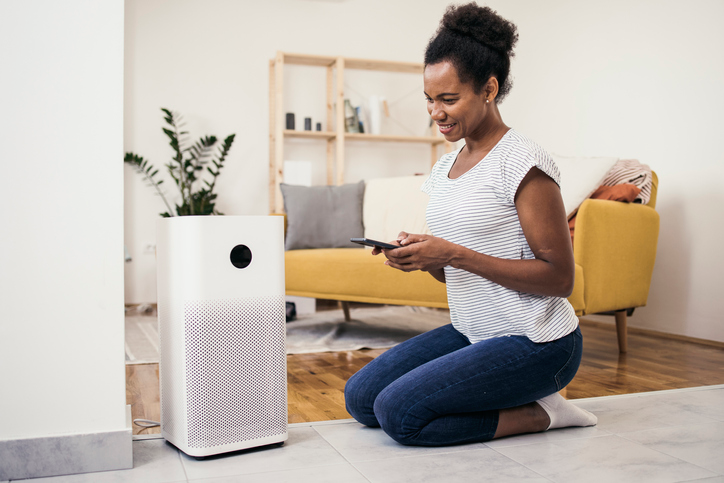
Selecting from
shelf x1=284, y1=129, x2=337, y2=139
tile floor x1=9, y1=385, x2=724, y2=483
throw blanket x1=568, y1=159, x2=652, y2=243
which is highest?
shelf x1=284, y1=129, x2=337, y2=139

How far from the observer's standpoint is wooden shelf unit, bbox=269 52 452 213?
4262 mm

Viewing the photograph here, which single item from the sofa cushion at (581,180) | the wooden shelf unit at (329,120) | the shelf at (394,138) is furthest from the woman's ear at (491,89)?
the shelf at (394,138)

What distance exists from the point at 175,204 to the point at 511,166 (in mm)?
3201

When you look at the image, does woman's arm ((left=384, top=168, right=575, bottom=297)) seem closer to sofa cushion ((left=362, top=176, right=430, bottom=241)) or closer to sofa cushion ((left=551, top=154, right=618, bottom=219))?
sofa cushion ((left=551, top=154, right=618, bottom=219))

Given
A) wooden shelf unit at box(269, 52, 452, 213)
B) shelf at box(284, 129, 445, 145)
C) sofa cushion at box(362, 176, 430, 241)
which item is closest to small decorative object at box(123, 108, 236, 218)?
wooden shelf unit at box(269, 52, 452, 213)

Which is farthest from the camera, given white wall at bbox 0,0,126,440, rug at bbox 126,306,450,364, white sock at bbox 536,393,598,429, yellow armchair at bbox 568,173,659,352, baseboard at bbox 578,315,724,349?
baseboard at bbox 578,315,724,349

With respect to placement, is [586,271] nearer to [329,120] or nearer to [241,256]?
[241,256]

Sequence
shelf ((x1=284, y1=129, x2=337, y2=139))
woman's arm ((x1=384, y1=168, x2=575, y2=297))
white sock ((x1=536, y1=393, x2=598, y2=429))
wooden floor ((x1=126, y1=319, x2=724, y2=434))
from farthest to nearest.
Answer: shelf ((x1=284, y1=129, x2=337, y2=139))
wooden floor ((x1=126, y1=319, x2=724, y2=434))
white sock ((x1=536, y1=393, x2=598, y2=429))
woman's arm ((x1=384, y1=168, x2=575, y2=297))

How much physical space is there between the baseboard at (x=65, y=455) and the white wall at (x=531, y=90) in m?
2.59

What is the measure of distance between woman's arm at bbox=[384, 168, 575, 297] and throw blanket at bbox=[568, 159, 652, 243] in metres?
1.34

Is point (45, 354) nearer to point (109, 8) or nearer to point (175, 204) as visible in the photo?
point (109, 8)

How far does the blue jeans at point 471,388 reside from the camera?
1363 mm

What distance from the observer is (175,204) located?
417 cm

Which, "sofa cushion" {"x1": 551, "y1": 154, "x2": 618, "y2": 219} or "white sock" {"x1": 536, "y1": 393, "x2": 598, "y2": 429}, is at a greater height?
"sofa cushion" {"x1": 551, "y1": 154, "x2": 618, "y2": 219}
